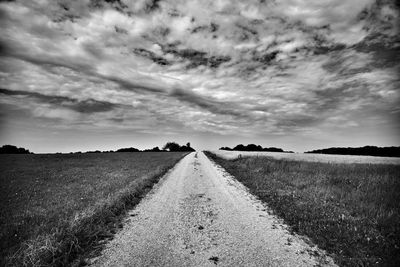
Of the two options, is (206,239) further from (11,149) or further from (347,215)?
(11,149)

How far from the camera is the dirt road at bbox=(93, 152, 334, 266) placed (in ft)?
16.6

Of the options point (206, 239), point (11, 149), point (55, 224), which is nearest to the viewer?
point (206, 239)

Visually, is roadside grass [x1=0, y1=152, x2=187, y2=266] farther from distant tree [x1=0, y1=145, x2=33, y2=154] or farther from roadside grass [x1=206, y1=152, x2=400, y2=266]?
distant tree [x1=0, y1=145, x2=33, y2=154]

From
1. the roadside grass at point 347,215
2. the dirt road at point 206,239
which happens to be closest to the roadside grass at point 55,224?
the dirt road at point 206,239

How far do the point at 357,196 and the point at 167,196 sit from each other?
10027mm

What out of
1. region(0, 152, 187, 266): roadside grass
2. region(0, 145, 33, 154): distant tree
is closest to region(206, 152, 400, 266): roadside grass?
region(0, 152, 187, 266): roadside grass

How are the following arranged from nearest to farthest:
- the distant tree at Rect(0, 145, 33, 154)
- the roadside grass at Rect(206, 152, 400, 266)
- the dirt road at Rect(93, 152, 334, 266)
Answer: the dirt road at Rect(93, 152, 334, 266) → the roadside grass at Rect(206, 152, 400, 266) → the distant tree at Rect(0, 145, 33, 154)

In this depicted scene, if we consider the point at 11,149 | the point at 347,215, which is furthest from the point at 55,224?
the point at 11,149

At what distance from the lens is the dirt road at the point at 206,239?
16.6ft

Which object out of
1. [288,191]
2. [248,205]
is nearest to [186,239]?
[248,205]

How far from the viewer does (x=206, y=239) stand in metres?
6.19

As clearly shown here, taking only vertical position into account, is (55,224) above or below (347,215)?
below

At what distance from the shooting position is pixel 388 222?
741cm

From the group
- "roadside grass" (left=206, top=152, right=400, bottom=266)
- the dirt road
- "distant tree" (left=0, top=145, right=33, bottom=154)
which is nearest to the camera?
the dirt road
